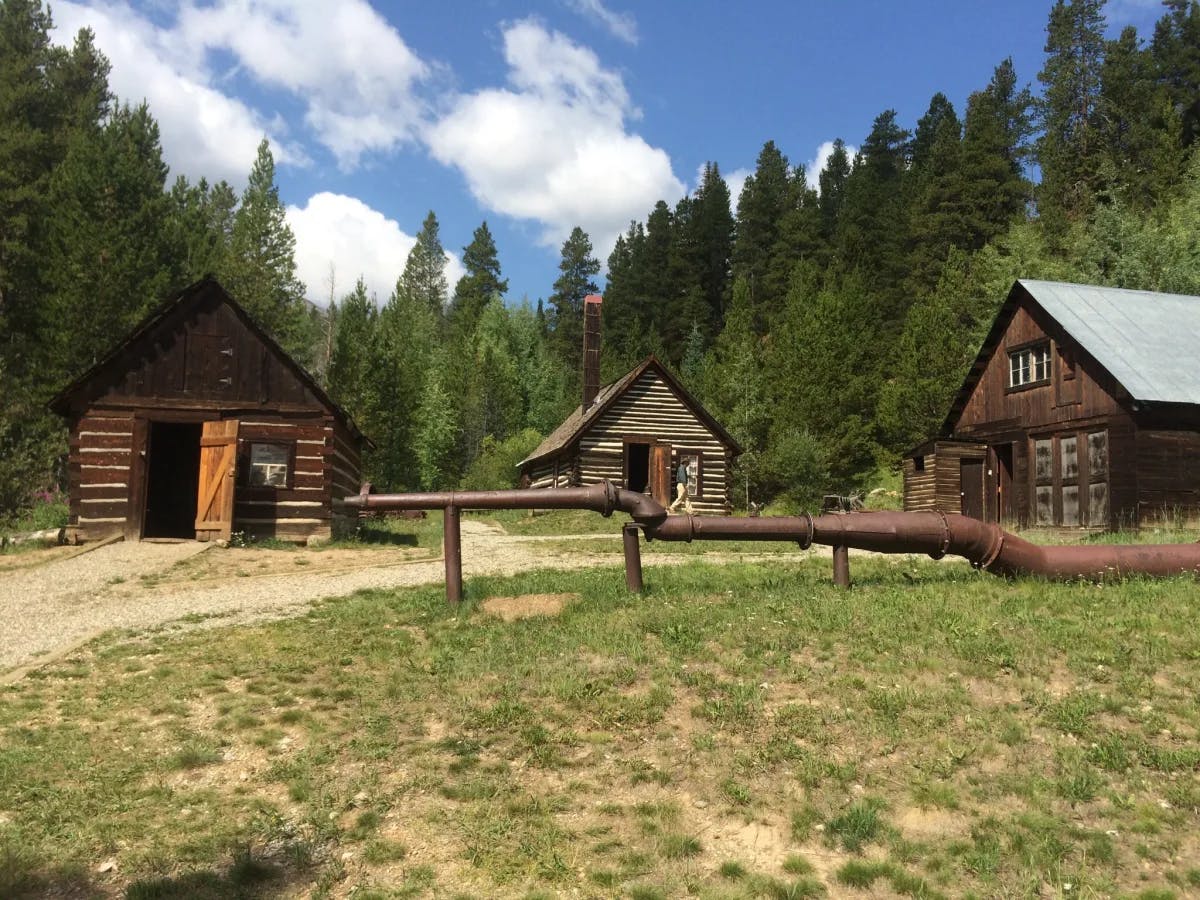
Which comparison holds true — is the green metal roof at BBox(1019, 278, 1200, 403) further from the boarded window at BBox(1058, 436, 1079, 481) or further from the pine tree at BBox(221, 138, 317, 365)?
the pine tree at BBox(221, 138, 317, 365)

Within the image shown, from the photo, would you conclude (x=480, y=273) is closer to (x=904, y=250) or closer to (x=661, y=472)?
(x=904, y=250)

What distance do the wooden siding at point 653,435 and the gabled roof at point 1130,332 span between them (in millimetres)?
9566

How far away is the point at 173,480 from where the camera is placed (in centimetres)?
2502

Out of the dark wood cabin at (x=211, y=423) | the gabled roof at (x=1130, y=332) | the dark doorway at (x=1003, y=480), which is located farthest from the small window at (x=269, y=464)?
the dark doorway at (x=1003, y=480)

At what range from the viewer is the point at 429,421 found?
54.1 meters

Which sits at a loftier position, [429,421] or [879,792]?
[429,421]

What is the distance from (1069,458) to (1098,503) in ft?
5.75

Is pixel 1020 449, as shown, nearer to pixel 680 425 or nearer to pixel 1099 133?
pixel 680 425

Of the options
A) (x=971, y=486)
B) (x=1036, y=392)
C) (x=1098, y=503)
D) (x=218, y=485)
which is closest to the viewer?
(x=218, y=485)

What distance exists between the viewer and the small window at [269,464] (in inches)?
774

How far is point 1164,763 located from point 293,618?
8.91 meters

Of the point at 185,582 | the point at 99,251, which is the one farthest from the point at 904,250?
the point at 185,582

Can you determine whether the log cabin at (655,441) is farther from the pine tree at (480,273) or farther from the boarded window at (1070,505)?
the pine tree at (480,273)

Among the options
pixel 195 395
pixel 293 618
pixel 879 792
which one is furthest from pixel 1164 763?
pixel 195 395
